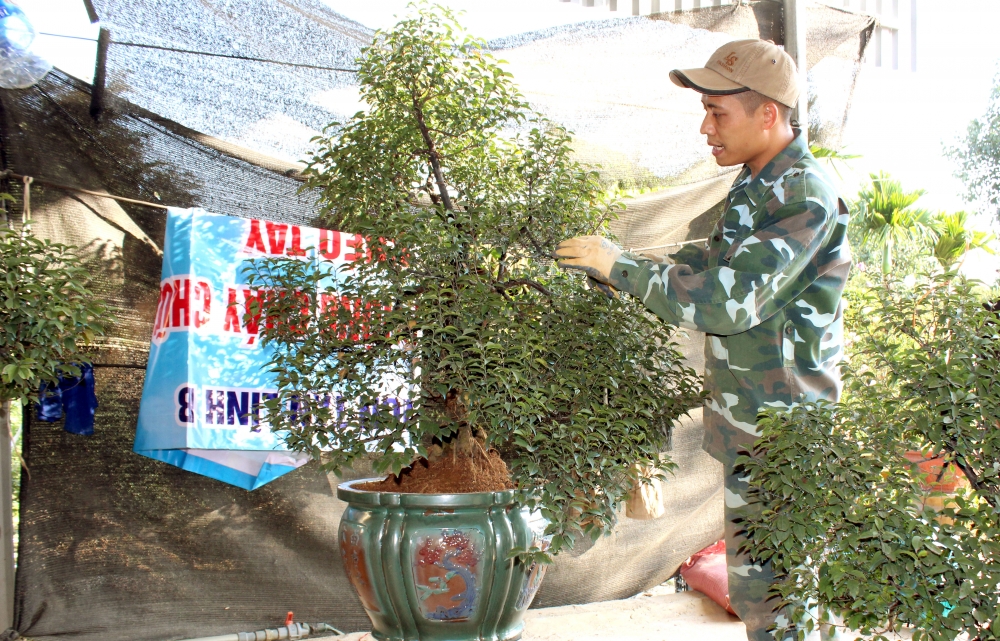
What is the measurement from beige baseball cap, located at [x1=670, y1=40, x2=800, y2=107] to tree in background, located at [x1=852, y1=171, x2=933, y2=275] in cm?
607

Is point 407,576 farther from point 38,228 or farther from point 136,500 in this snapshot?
point 38,228

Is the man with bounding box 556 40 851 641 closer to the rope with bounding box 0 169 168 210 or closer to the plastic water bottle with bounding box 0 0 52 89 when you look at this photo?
the rope with bounding box 0 169 168 210

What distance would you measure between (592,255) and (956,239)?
6559 millimetres

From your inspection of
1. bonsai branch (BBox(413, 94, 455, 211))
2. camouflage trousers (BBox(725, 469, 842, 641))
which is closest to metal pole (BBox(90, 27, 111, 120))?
bonsai branch (BBox(413, 94, 455, 211))

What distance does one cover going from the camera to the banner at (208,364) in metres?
2.38

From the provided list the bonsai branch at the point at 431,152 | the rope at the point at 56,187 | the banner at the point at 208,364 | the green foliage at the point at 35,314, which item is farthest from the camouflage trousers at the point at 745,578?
the rope at the point at 56,187

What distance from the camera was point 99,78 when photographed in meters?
2.48

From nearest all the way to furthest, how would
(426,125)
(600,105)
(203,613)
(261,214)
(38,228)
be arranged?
1. (426,125)
2. (38,228)
3. (203,613)
4. (261,214)
5. (600,105)

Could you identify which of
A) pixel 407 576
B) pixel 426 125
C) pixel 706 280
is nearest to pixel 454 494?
pixel 407 576

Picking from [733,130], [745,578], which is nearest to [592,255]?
[733,130]

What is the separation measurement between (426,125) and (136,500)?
1479 millimetres

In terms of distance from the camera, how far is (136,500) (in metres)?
2.52

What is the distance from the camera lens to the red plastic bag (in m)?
3.11

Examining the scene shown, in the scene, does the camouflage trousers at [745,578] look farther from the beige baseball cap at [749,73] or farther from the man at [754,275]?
the beige baseball cap at [749,73]
